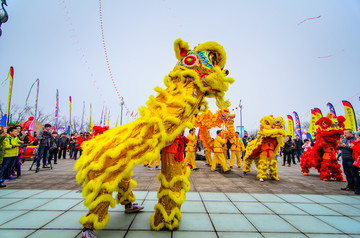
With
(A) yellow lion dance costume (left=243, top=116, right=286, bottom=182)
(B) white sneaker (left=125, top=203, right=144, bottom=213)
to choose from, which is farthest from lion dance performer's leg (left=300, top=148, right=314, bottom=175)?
(B) white sneaker (left=125, top=203, right=144, bottom=213)

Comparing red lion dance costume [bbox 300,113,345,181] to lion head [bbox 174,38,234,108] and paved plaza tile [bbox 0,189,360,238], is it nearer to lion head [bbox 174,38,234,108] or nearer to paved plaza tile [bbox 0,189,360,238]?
paved plaza tile [bbox 0,189,360,238]

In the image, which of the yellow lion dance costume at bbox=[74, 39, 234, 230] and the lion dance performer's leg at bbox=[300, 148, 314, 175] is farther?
the lion dance performer's leg at bbox=[300, 148, 314, 175]

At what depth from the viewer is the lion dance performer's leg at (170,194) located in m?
2.21

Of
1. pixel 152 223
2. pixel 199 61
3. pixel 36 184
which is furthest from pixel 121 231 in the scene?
pixel 36 184

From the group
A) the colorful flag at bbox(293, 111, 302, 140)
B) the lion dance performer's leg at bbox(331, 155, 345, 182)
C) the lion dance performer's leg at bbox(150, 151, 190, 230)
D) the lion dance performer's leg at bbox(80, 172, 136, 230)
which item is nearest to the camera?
the lion dance performer's leg at bbox(80, 172, 136, 230)

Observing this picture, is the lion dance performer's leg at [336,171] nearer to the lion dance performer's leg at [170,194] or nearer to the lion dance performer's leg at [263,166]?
the lion dance performer's leg at [263,166]

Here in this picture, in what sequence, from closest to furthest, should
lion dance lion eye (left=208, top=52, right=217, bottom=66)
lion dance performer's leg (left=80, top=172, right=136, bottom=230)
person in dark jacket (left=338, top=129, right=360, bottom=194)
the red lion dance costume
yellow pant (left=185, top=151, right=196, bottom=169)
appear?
lion dance performer's leg (left=80, top=172, right=136, bottom=230), lion dance lion eye (left=208, top=52, right=217, bottom=66), person in dark jacket (left=338, top=129, right=360, bottom=194), the red lion dance costume, yellow pant (left=185, top=151, right=196, bottom=169)

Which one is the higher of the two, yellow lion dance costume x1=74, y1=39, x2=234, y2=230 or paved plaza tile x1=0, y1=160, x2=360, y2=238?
yellow lion dance costume x1=74, y1=39, x2=234, y2=230

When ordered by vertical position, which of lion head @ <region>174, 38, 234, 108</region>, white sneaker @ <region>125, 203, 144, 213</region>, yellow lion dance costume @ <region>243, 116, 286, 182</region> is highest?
lion head @ <region>174, 38, 234, 108</region>

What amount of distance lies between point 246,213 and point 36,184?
494cm

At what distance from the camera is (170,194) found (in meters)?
2.20

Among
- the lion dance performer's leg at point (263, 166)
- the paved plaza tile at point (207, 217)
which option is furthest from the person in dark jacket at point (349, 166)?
the lion dance performer's leg at point (263, 166)

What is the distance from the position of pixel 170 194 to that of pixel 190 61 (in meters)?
1.75

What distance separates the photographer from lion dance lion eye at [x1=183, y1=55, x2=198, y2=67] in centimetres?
240
